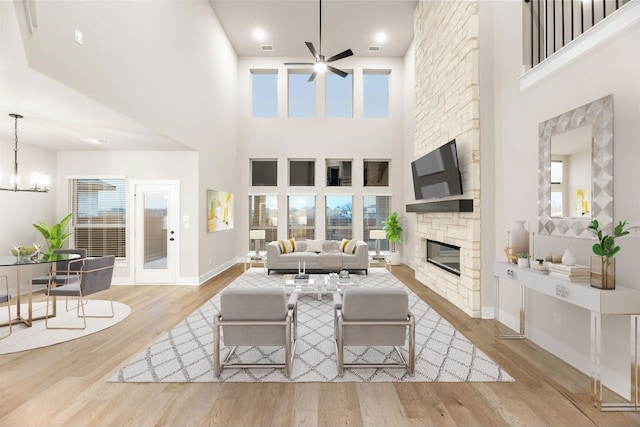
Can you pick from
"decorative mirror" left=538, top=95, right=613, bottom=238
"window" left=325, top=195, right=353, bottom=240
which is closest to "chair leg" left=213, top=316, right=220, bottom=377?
"decorative mirror" left=538, top=95, right=613, bottom=238

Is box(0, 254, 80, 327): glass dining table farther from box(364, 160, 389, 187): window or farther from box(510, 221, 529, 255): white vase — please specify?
box(364, 160, 389, 187): window

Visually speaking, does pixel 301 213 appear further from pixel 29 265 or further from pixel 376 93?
pixel 29 265

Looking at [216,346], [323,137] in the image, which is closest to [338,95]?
[323,137]

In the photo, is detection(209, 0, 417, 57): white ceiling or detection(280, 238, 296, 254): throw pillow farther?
detection(280, 238, 296, 254): throw pillow

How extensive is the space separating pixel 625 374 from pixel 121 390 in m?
3.99

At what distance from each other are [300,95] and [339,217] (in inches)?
159

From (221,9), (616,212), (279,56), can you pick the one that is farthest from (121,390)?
(279,56)

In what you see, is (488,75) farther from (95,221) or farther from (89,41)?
(95,221)

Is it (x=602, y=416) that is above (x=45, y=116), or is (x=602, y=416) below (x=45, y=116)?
below

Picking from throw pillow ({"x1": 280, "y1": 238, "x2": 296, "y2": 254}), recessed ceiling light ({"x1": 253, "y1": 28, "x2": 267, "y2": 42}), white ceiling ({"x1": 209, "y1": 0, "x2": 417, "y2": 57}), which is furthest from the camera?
recessed ceiling light ({"x1": 253, "y1": 28, "x2": 267, "y2": 42})

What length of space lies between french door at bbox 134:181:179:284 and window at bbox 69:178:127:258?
0.34 metres

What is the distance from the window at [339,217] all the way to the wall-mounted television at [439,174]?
3.28 m

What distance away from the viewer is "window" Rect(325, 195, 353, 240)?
935 centimetres

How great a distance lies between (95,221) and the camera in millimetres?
6125
